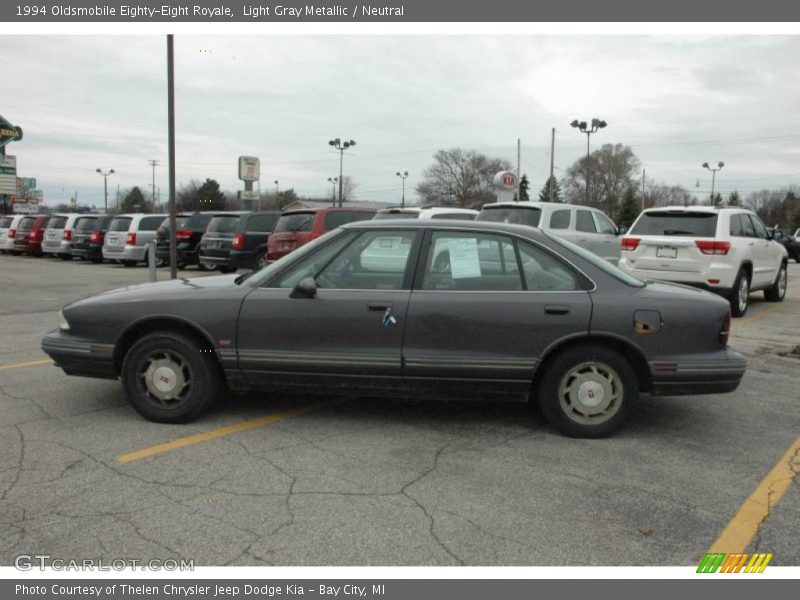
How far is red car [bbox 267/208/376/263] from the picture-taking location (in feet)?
42.7

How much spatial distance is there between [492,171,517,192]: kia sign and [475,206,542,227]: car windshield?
16.3 metres

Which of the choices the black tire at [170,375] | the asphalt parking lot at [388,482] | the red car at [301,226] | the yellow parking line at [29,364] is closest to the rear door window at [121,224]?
the red car at [301,226]

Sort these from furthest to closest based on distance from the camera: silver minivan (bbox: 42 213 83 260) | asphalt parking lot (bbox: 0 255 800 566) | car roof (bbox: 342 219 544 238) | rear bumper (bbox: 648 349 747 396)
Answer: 1. silver minivan (bbox: 42 213 83 260)
2. car roof (bbox: 342 219 544 238)
3. rear bumper (bbox: 648 349 747 396)
4. asphalt parking lot (bbox: 0 255 800 566)

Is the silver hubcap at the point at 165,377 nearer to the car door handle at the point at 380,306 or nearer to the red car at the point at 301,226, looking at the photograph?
the car door handle at the point at 380,306

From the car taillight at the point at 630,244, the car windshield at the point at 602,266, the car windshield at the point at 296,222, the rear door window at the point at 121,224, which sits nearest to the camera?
the car windshield at the point at 602,266

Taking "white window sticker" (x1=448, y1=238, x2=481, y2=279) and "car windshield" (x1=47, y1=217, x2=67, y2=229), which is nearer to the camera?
"white window sticker" (x1=448, y1=238, x2=481, y2=279)

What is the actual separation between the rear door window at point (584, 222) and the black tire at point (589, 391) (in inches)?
320

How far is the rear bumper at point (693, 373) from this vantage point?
4.45m

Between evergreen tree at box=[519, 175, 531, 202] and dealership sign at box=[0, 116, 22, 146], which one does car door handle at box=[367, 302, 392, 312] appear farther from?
evergreen tree at box=[519, 175, 531, 202]

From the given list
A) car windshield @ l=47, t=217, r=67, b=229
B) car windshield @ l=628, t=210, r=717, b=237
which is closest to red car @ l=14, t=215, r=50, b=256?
car windshield @ l=47, t=217, r=67, b=229

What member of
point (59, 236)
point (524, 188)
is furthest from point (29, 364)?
point (524, 188)

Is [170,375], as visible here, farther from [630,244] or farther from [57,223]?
[57,223]

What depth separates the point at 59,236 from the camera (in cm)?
2533

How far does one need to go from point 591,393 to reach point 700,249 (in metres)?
6.56
